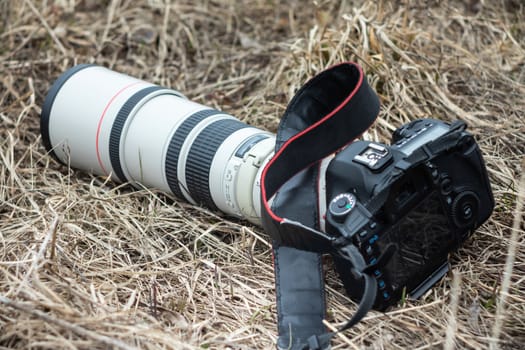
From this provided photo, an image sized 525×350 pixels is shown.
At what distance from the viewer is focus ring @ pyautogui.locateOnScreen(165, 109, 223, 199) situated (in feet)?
6.95

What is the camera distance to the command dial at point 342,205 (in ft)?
5.20

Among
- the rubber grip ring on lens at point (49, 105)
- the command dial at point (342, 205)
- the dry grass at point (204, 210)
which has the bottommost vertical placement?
the dry grass at point (204, 210)

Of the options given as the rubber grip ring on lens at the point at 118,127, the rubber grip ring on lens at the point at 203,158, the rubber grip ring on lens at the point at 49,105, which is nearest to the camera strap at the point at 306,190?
the rubber grip ring on lens at the point at 203,158

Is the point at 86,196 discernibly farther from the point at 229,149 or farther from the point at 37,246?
the point at 229,149

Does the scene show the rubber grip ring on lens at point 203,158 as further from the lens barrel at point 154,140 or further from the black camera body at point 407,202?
the black camera body at point 407,202

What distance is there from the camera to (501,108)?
2.50 metres

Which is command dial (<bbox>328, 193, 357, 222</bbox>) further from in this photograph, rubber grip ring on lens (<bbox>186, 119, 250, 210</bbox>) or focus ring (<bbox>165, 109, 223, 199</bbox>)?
focus ring (<bbox>165, 109, 223, 199</bbox>)

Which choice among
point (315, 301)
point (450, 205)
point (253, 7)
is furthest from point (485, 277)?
point (253, 7)

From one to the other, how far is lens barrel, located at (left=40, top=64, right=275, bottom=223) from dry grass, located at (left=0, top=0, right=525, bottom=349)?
8 cm

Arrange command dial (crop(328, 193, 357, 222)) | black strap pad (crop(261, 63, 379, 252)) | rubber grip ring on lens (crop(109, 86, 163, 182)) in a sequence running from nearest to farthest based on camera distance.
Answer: command dial (crop(328, 193, 357, 222)), black strap pad (crop(261, 63, 379, 252)), rubber grip ring on lens (crop(109, 86, 163, 182))

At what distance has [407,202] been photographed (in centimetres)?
162

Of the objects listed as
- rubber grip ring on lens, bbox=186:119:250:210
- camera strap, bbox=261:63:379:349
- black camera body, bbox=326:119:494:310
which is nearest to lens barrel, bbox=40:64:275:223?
rubber grip ring on lens, bbox=186:119:250:210

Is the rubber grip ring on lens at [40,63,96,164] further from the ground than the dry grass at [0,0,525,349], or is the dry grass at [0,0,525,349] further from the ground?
the rubber grip ring on lens at [40,63,96,164]

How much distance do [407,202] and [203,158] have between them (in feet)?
2.27
